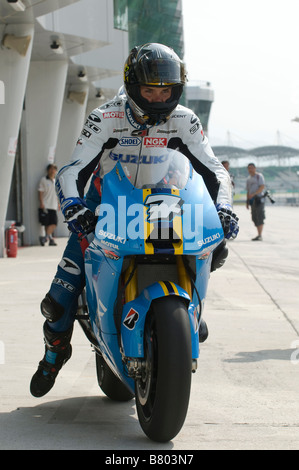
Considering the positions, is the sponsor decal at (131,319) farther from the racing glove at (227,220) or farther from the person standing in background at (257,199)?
the person standing in background at (257,199)

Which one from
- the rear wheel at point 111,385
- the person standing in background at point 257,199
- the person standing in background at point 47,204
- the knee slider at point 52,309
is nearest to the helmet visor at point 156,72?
the knee slider at point 52,309

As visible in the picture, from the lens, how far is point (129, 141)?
4219mm

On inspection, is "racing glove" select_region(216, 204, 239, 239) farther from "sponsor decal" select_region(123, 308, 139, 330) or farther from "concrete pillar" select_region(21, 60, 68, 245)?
"concrete pillar" select_region(21, 60, 68, 245)

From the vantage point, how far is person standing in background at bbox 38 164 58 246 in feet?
61.2

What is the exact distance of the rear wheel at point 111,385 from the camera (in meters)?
4.61

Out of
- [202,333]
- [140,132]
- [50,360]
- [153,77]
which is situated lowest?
[50,360]

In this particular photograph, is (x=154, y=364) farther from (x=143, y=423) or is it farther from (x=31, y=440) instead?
(x=31, y=440)

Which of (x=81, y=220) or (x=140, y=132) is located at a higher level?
(x=140, y=132)

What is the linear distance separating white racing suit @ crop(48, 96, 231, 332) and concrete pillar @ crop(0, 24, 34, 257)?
10.7 metres

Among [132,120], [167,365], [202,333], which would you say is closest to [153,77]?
[132,120]

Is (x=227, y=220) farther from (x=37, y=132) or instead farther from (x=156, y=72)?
(x=37, y=132)

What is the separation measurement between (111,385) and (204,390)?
65cm

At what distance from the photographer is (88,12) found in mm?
18328
